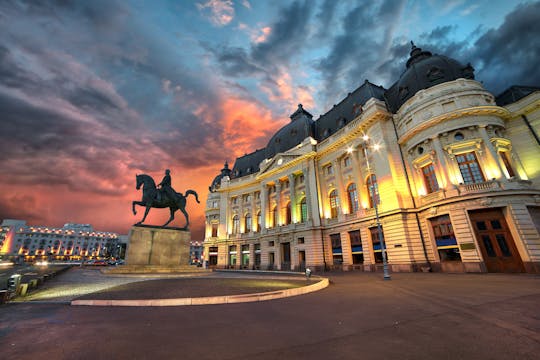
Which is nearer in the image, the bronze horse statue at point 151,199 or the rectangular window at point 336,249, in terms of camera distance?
the bronze horse statue at point 151,199

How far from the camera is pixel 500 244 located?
19.5 m

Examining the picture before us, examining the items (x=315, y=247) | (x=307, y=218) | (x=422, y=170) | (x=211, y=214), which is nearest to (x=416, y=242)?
(x=422, y=170)

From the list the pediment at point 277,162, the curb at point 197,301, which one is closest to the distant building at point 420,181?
the pediment at point 277,162

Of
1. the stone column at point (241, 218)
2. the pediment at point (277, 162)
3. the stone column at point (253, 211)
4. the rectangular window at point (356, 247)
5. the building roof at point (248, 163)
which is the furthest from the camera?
the building roof at point (248, 163)

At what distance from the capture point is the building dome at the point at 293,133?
144ft

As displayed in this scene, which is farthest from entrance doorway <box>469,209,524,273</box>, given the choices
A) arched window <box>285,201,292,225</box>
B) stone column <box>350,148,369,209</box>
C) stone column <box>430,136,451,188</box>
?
arched window <box>285,201,292,225</box>

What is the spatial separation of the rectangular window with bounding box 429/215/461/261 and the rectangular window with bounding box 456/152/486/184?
14.0ft

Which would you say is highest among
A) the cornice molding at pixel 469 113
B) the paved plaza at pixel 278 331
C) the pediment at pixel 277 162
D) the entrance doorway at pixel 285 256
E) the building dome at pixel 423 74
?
the building dome at pixel 423 74

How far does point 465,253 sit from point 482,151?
9.86 m

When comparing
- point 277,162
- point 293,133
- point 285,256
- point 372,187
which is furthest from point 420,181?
point 293,133

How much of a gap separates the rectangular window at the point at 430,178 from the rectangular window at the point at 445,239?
3.31 meters

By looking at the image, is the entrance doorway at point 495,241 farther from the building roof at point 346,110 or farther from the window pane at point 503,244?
the building roof at point 346,110

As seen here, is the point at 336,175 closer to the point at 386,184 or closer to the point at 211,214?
the point at 386,184

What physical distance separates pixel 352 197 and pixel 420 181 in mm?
9008
